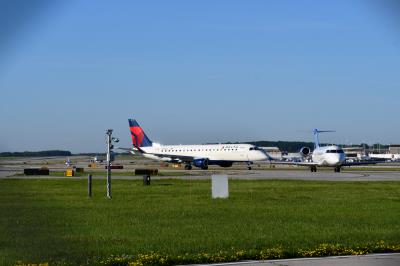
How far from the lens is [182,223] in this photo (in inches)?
806

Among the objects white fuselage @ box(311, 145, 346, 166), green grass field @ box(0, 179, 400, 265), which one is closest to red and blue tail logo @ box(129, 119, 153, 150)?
white fuselage @ box(311, 145, 346, 166)

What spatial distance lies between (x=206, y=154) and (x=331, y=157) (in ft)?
80.4

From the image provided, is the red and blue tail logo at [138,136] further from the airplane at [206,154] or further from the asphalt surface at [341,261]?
the asphalt surface at [341,261]

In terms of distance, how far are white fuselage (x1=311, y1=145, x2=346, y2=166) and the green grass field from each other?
39.0 meters

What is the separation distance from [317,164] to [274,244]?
193 feet

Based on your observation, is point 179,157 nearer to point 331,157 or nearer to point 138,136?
point 138,136

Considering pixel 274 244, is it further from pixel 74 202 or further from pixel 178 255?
pixel 74 202

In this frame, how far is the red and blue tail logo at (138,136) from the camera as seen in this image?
342ft

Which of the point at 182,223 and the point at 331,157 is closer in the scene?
the point at 182,223

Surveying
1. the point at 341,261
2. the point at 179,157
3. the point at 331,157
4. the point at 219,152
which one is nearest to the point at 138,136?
the point at 179,157

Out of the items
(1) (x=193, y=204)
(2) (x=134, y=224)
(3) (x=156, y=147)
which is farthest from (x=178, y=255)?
(3) (x=156, y=147)

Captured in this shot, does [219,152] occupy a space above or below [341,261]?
above

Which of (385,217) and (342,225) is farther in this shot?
(385,217)

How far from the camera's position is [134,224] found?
20.3 metres
